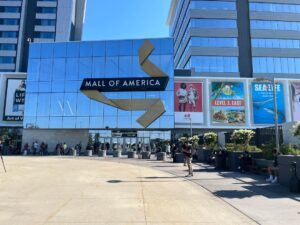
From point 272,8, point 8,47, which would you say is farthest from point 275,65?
point 8,47

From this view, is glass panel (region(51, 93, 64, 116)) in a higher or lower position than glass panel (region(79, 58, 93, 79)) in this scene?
lower

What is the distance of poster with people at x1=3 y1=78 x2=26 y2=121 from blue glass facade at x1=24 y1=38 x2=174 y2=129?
10.3ft

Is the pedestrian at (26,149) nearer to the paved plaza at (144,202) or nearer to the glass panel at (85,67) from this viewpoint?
the glass panel at (85,67)

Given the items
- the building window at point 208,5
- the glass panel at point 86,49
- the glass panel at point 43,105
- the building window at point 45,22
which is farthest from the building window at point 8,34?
the building window at point 208,5

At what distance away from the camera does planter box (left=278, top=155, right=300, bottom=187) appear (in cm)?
1190

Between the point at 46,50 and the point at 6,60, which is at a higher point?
the point at 6,60

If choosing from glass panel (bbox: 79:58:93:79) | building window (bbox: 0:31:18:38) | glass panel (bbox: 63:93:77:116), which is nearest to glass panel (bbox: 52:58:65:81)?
glass panel (bbox: 79:58:93:79)

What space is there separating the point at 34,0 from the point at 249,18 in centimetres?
5146

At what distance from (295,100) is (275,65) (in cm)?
1776

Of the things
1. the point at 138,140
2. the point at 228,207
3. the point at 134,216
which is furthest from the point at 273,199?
the point at 138,140

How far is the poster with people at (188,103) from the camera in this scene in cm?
4712

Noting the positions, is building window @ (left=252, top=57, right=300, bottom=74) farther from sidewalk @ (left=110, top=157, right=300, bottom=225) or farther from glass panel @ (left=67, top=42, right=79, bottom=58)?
sidewalk @ (left=110, top=157, right=300, bottom=225)

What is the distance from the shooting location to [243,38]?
65312 mm

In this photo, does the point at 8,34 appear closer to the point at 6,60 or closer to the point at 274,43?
the point at 6,60
